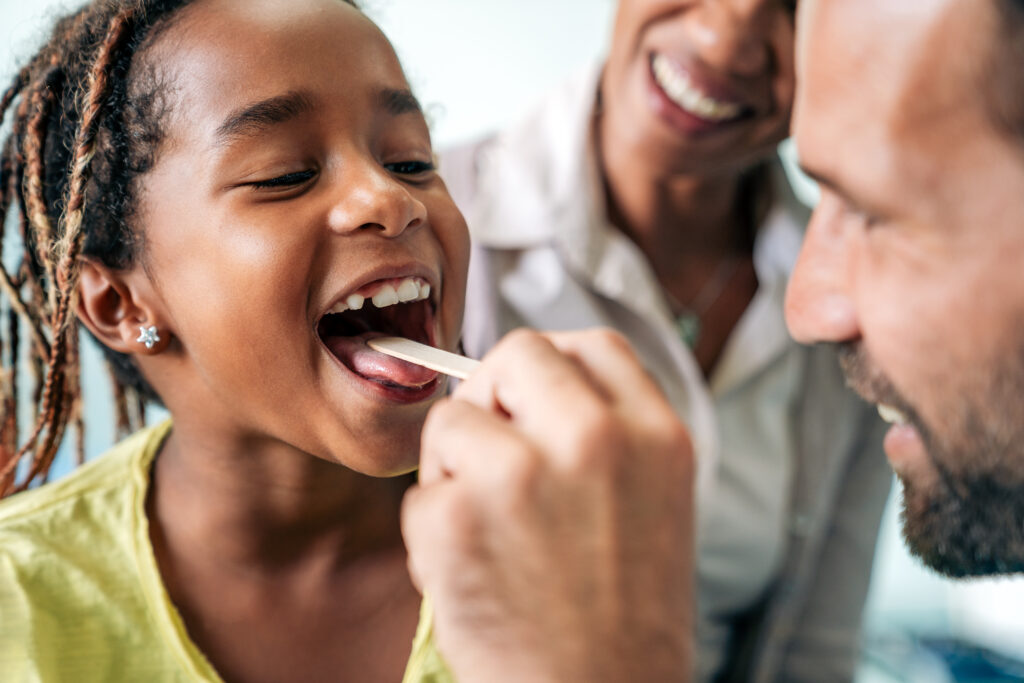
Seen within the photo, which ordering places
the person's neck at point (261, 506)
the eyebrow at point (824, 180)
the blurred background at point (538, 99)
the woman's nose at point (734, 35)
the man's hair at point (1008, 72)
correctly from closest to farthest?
the man's hair at point (1008, 72)
the eyebrow at point (824, 180)
the person's neck at point (261, 506)
the woman's nose at point (734, 35)
the blurred background at point (538, 99)

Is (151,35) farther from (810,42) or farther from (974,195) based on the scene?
(974,195)

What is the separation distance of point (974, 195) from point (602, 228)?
21.3 inches

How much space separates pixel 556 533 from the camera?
433mm

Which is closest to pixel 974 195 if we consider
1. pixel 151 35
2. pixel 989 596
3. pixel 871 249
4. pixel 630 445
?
pixel 871 249

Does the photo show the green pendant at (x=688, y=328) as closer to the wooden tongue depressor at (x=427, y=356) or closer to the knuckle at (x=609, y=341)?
the wooden tongue depressor at (x=427, y=356)

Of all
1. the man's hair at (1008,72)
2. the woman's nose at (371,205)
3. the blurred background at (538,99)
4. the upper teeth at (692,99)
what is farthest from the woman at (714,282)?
the man's hair at (1008,72)

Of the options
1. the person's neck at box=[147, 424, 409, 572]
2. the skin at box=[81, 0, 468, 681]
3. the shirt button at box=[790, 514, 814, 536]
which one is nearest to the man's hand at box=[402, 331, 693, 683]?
the skin at box=[81, 0, 468, 681]

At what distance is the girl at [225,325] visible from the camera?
64cm

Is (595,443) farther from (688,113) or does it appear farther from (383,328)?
(688,113)

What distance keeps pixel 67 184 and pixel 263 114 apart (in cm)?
20

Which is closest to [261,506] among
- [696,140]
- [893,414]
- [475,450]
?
[475,450]

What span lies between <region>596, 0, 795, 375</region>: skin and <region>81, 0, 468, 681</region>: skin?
435mm

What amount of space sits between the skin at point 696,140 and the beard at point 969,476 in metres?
0.44

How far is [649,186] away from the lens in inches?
44.6
